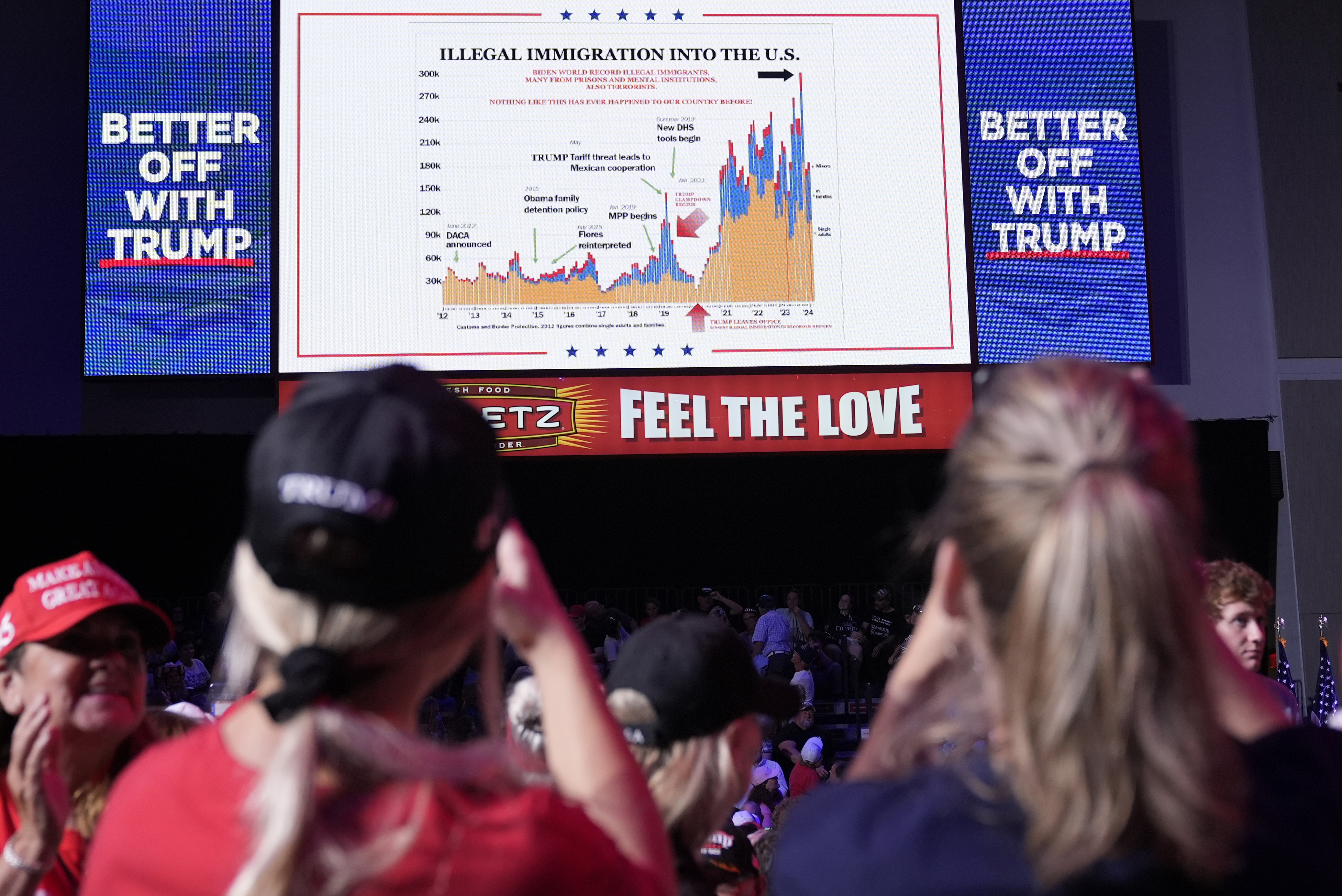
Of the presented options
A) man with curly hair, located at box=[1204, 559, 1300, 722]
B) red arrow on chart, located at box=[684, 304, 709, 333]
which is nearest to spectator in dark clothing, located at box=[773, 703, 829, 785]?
red arrow on chart, located at box=[684, 304, 709, 333]

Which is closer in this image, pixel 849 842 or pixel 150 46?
pixel 849 842

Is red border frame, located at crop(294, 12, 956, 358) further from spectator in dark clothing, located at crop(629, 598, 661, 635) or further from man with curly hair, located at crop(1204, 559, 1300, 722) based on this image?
man with curly hair, located at crop(1204, 559, 1300, 722)

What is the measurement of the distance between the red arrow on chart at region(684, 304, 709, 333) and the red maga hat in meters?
7.08

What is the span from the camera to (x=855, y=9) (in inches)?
362

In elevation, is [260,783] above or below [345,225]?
below

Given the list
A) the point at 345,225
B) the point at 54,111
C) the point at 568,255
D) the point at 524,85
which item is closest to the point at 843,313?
the point at 568,255

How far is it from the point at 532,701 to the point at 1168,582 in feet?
3.48

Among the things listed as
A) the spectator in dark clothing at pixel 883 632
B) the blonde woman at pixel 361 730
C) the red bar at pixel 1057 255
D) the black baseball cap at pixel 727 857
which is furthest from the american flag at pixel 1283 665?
the blonde woman at pixel 361 730

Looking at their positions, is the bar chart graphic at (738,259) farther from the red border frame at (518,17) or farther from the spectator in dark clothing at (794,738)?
the spectator in dark clothing at (794,738)

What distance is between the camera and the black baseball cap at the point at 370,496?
1008mm

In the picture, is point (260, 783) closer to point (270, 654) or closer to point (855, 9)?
point (270, 654)

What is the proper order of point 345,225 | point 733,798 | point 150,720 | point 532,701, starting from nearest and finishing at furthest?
point 733,798 < point 532,701 < point 150,720 < point 345,225

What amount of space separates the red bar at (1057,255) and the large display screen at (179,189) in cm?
518

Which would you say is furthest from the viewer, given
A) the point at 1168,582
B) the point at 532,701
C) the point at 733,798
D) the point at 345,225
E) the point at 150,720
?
the point at 345,225
